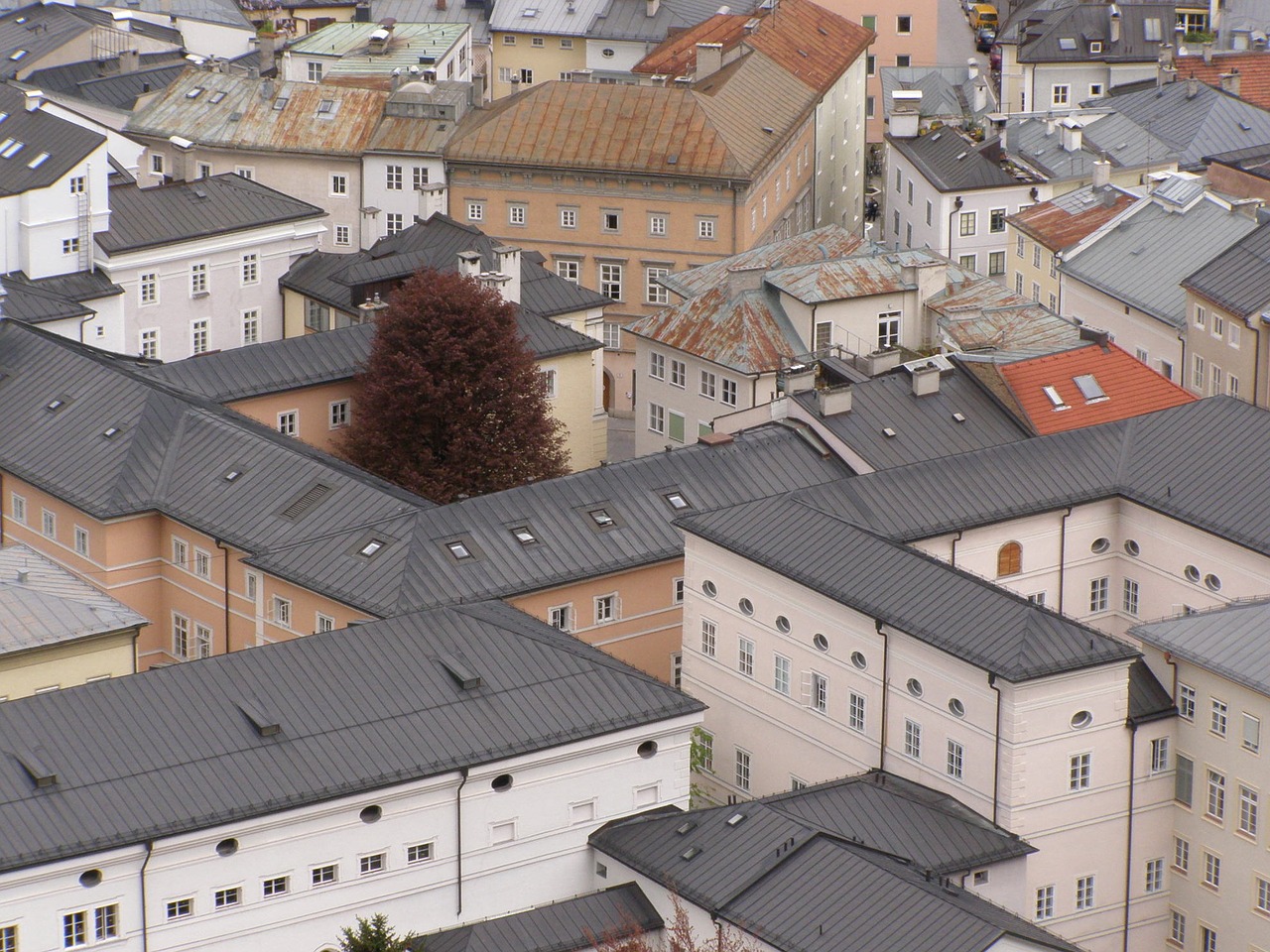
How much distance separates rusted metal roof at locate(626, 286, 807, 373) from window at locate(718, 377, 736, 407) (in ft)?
3.55

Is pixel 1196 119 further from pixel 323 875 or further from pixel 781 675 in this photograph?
pixel 323 875

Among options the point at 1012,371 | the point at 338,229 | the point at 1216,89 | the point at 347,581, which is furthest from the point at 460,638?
the point at 1216,89

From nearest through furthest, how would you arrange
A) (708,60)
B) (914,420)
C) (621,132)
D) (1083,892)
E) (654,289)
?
1. (1083,892)
2. (914,420)
3. (654,289)
4. (621,132)
5. (708,60)

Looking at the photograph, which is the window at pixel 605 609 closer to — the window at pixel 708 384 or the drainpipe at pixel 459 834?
the drainpipe at pixel 459 834

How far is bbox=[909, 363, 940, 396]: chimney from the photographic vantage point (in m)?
113

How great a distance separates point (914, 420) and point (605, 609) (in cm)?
1484

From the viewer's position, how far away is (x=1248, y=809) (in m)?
90.8

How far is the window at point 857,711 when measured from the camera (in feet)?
308

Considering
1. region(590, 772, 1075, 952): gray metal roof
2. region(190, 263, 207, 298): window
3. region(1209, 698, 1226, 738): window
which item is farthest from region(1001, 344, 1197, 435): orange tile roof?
region(190, 263, 207, 298): window

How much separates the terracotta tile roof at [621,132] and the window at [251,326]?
53.3ft

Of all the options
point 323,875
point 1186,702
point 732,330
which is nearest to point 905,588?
point 1186,702

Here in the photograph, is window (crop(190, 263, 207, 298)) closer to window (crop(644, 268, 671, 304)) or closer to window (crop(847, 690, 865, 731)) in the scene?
window (crop(644, 268, 671, 304))

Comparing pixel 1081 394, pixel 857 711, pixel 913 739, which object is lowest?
pixel 913 739

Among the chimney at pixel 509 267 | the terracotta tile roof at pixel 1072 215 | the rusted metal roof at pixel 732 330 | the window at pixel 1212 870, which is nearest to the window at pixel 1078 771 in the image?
the window at pixel 1212 870
